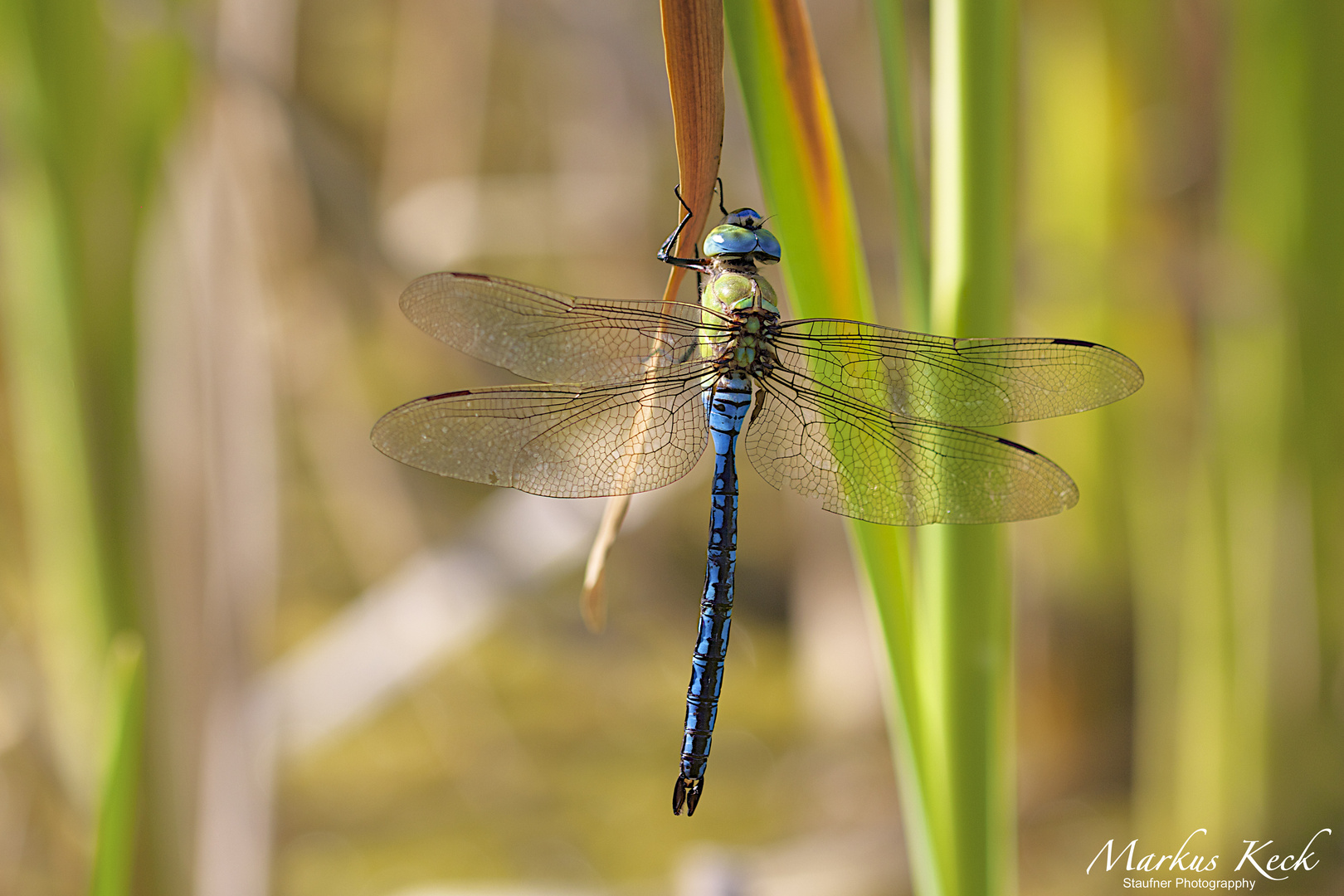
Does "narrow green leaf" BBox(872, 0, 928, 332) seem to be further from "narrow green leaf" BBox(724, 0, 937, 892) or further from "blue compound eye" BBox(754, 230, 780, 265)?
"blue compound eye" BBox(754, 230, 780, 265)

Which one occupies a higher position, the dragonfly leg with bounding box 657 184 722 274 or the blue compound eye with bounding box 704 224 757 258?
the blue compound eye with bounding box 704 224 757 258

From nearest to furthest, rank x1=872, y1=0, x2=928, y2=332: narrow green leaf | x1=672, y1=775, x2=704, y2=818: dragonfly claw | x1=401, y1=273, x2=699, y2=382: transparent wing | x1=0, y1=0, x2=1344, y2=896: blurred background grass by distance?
x1=872, y1=0, x2=928, y2=332: narrow green leaf
x1=672, y1=775, x2=704, y2=818: dragonfly claw
x1=401, y1=273, x2=699, y2=382: transparent wing
x1=0, y1=0, x2=1344, y2=896: blurred background grass

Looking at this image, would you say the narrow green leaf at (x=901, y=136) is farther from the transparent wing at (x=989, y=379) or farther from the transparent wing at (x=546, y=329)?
the transparent wing at (x=546, y=329)

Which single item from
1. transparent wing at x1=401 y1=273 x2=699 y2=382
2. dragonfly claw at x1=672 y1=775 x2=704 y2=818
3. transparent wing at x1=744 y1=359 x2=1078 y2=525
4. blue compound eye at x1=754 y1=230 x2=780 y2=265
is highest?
blue compound eye at x1=754 y1=230 x2=780 y2=265

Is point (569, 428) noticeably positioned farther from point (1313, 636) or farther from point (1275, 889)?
→ point (1275, 889)

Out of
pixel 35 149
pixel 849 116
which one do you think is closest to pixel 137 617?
pixel 35 149

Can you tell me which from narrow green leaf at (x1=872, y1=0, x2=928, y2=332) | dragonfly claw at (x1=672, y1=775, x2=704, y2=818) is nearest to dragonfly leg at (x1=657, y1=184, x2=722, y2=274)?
narrow green leaf at (x1=872, y1=0, x2=928, y2=332)
